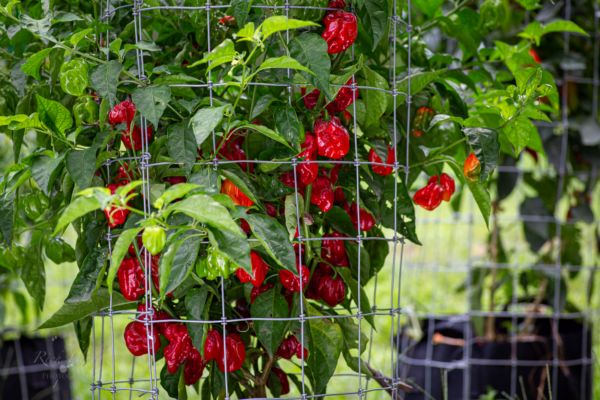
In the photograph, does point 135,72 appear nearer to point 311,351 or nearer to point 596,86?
point 311,351

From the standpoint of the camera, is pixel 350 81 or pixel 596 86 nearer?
pixel 350 81

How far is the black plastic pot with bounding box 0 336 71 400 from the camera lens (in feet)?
5.55

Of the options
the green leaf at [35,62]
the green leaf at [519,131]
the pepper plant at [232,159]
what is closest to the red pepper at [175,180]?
the pepper plant at [232,159]

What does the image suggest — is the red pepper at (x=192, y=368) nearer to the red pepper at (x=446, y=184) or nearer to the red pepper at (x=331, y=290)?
the red pepper at (x=331, y=290)

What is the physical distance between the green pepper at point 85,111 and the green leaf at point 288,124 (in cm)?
27

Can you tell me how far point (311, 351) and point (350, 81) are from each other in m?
0.38

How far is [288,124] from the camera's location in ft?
2.15

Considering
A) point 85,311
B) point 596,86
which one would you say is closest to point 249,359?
point 85,311

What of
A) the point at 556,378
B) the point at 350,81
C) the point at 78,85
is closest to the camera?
the point at 78,85

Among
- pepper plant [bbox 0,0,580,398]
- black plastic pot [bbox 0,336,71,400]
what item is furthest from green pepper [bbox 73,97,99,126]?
black plastic pot [bbox 0,336,71,400]

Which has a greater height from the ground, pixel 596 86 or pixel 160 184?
pixel 596 86

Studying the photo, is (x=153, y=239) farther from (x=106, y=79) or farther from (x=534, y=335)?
(x=534, y=335)

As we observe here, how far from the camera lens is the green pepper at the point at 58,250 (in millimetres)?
834

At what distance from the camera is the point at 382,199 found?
0.82 m
